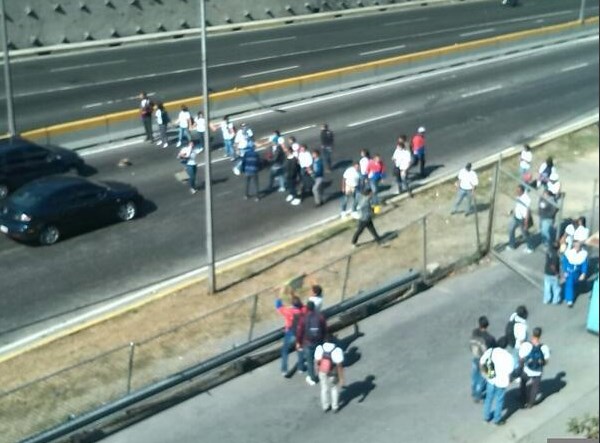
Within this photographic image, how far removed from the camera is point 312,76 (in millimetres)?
35031

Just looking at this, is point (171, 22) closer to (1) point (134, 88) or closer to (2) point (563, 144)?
(1) point (134, 88)

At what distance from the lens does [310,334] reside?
50.4 ft

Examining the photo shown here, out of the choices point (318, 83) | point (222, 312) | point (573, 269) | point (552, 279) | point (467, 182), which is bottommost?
Result: point (318, 83)

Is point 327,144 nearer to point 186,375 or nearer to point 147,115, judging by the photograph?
Answer: point 147,115

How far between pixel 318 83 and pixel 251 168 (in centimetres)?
1166

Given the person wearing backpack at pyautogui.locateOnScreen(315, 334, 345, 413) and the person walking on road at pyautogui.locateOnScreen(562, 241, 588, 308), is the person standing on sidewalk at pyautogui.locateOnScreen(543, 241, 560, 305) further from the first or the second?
the person wearing backpack at pyautogui.locateOnScreen(315, 334, 345, 413)

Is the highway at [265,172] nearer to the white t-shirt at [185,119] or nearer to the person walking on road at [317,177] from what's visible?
the person walking on road at [317,177]

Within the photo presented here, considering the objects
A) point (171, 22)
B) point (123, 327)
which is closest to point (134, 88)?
point (171, 22)

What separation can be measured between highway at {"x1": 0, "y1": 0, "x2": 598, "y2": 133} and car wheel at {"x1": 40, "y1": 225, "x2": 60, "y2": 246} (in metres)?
9.26

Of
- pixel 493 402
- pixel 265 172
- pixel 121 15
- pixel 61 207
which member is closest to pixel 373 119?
pixel 265 172

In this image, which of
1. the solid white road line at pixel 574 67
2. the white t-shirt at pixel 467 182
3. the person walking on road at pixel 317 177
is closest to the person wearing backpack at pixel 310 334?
the white t-shirt at pixel 467 182

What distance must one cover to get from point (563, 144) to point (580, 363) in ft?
45.9

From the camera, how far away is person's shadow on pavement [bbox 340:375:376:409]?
15.4 m

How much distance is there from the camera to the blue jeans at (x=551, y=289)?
61.1ft
